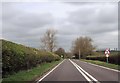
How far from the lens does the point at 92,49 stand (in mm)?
132625

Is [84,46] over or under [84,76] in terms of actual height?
over

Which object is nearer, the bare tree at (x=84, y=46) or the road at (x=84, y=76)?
the road at (x=84, y=76)

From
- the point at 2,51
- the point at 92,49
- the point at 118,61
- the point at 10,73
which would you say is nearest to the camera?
the point at 2,51

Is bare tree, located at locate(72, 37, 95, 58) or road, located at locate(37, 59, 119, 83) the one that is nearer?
road, located at locate(37, 59, 119, 83)

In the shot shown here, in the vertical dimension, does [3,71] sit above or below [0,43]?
below

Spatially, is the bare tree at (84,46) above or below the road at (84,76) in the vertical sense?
above

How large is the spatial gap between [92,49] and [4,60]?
117618mm

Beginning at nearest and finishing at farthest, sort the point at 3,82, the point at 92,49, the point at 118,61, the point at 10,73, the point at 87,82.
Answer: the point at 3,82
the point at 87,82
the point at 10,73
the point at 118,61
the point at 92,49

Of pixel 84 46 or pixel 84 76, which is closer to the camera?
pixel 84 76

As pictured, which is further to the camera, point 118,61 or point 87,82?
point 118,61

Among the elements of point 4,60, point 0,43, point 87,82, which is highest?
point 0,43

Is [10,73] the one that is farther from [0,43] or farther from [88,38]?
[88,38]

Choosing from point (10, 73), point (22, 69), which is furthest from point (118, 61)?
point (10, 73)

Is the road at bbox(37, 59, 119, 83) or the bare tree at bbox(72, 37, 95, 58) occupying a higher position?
the bare tree at bbox(72, 37, 95, 58)
